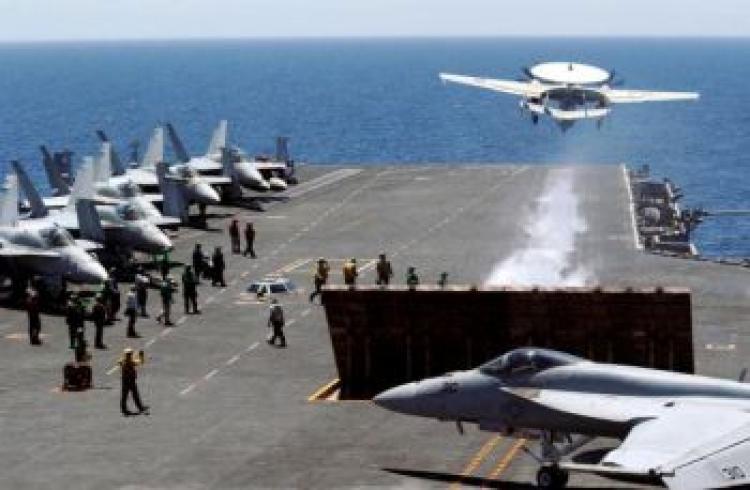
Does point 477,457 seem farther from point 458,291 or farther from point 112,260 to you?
point 112,260

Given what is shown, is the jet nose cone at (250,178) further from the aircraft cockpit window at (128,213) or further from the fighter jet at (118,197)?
the aircraft cockpit window at (128,213)

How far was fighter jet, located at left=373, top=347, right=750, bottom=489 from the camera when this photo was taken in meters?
28.2

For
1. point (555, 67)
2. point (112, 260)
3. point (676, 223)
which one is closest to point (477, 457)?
point (112, 260)

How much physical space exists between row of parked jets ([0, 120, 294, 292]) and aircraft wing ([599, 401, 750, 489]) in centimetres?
3368

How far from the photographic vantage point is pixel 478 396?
112 ft

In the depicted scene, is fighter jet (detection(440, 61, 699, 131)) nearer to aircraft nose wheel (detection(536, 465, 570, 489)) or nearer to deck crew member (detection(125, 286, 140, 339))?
deck crew member (detection(125, 286, 140, 339))

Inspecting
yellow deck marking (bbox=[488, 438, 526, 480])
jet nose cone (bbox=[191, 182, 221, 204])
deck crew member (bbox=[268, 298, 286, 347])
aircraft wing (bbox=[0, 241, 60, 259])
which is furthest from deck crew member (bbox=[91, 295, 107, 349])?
jet nose cone (bbox=[191, 182, 221, 204])

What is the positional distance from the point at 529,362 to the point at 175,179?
171 feet

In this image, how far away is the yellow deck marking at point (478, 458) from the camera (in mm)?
34812

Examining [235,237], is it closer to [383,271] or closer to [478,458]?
[383,271]

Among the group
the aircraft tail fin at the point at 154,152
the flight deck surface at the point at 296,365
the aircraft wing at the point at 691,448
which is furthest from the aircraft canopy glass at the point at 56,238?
the aircraft wing at the point at 691,448

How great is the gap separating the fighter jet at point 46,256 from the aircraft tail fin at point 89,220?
296 centimetres

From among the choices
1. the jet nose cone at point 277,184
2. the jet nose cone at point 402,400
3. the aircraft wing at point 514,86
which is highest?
the jet nose cone at point 402,400

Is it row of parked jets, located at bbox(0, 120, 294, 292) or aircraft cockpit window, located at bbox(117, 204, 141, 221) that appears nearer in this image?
row of parked jets, located at bbox(0, 120, 294, 292)
